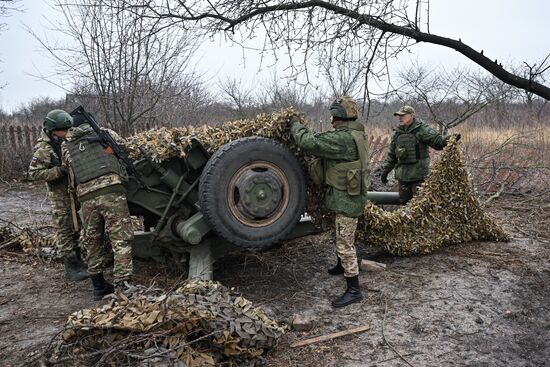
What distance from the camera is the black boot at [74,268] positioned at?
523 centimetres

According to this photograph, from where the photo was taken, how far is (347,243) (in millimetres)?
4500

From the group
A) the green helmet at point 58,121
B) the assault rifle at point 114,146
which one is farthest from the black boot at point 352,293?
the green helmet at point 58,121

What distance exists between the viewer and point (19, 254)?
20.2 feet

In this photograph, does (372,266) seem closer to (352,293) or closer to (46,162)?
(352,293)

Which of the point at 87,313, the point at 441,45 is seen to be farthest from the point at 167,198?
the point at 441,45

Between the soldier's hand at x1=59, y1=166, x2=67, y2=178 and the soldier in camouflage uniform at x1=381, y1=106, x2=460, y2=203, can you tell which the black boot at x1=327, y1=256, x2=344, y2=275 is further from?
the soldier's hand at x1=59, y1=166, x2=67, y2=178

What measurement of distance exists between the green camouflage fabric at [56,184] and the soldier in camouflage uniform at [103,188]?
0.79m

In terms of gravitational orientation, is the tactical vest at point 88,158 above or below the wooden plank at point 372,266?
above

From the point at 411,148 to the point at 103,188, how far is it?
396cm

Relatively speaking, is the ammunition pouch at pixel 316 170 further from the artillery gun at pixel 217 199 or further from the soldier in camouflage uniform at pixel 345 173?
the artillery gun at pixel 217 199

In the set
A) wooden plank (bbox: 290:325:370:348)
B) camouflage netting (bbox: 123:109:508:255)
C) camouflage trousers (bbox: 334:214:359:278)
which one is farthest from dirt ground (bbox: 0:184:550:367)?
camouflage trousers (bbox: 334:214:359:278)

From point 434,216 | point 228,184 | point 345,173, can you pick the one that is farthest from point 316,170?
point 434,216

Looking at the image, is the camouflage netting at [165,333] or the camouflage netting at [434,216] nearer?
Result: the camouflage netting at [165,333]

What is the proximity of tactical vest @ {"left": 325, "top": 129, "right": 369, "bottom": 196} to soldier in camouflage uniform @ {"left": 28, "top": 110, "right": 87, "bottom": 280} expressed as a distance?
263 centimetres
